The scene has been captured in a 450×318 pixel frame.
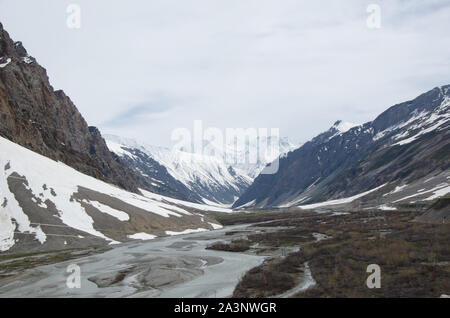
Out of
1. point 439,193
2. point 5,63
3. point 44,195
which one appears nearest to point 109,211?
point 44,195

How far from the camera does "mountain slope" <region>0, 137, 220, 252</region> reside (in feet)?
267

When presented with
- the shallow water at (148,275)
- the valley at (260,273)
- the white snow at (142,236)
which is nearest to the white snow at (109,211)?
the white snow at (142,236)

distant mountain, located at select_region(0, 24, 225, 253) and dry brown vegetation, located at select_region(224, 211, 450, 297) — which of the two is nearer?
dry brown vegetation, located at select_region(224, 211, 450, 297)

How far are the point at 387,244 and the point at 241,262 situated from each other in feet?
65.8

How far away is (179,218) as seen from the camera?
144 m

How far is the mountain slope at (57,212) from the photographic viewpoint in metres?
81.4

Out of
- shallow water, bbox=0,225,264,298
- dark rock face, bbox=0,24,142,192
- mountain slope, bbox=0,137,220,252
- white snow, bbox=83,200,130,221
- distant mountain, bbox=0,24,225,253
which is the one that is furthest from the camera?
dark rock face, bbox=0,24,142,192

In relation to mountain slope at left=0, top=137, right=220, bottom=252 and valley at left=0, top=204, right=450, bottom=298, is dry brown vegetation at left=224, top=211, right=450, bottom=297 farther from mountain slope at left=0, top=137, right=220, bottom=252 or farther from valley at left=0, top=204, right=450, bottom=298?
mountain slope at left=0, top=137, right=220, bottom=252

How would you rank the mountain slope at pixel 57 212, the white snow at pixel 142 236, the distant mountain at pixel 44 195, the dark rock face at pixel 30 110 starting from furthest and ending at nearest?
the dark rock face at pixel 30 110, the white snow at pixel 142 236, the distant mountain at pixel 44 195, the mountain slope at pixel 57 212

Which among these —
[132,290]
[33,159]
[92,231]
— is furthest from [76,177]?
[132,290]

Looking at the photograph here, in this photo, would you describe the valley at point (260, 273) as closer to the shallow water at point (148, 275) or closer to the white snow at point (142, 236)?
the shallow water at point (148, 275)

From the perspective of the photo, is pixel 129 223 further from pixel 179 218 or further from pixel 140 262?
pixel 140 262

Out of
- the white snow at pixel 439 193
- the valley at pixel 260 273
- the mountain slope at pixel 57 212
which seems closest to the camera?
the valley at pixel 260 273

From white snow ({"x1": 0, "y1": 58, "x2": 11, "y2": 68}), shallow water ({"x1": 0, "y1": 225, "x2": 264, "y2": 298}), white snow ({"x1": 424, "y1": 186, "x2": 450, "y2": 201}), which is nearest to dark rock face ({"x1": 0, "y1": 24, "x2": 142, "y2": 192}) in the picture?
white snow ({"x1": 0, "y1": 58, "x2": 11, "y2": 68})
